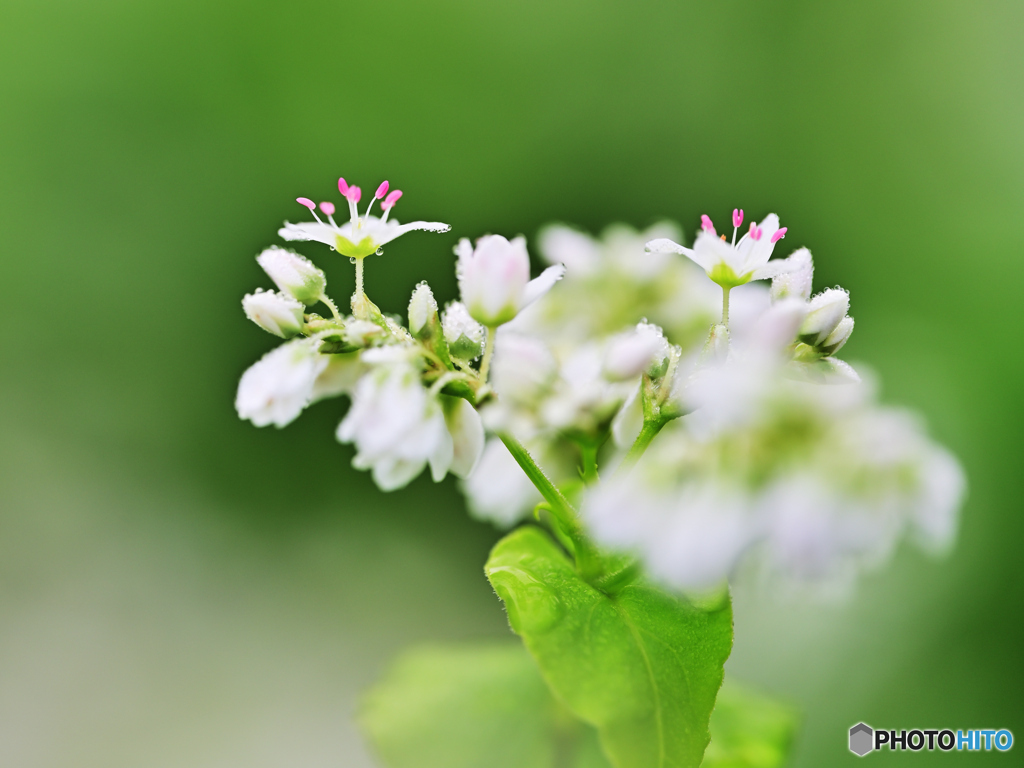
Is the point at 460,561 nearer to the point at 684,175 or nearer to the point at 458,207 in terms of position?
the point at 458,207

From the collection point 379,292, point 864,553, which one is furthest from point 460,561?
point 864,553

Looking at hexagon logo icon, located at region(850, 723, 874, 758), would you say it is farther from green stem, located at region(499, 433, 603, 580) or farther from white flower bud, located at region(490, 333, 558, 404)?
white flower bud, located at region(490, 333, 558, 404)

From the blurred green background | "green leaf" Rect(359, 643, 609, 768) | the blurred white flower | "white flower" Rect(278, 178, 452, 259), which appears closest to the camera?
the blurred white flower

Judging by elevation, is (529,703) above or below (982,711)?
below

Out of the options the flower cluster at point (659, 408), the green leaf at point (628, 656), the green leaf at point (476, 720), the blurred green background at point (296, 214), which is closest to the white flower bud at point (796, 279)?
the flower cluster at point (659, 408)

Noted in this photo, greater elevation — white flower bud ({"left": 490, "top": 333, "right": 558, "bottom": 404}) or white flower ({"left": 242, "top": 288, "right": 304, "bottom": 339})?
white flower ({"left": 242, "top": 288, "right": 304, "bottom": 339})

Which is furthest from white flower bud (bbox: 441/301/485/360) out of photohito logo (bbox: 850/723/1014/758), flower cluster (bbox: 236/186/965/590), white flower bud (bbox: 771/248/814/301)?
photohito logo (bbox: 850/723/1014/758)

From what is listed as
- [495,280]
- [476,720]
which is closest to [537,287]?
[495,280]
